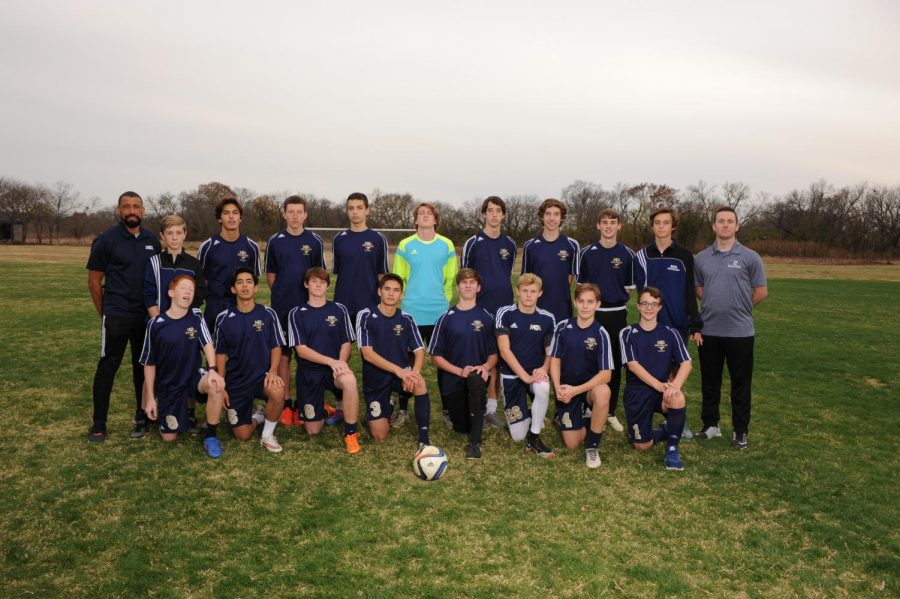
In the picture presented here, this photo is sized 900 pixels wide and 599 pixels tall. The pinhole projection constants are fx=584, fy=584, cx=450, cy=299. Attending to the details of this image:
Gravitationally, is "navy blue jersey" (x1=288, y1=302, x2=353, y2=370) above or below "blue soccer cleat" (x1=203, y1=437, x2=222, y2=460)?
above

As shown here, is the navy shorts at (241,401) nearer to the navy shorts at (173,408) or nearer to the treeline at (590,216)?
the navy shorts at (173,408)

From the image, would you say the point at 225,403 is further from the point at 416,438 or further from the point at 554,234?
the point at 554,234

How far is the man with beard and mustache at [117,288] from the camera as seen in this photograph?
5.00 m

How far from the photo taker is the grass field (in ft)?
10.2

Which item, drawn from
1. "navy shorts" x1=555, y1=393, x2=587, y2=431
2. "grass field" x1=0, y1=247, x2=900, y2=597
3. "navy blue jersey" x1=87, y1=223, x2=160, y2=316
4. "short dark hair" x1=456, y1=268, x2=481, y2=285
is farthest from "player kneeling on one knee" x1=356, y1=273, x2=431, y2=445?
"navy blue jersey" x1=87, y1=223, x2=160, y2=316

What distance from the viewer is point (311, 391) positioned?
525cm

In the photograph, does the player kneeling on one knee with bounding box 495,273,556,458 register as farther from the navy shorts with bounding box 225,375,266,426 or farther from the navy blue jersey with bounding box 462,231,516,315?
the navy shorts with bounding box 225,375,266,426

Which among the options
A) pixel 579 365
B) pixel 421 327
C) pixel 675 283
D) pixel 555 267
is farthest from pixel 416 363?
pixel 675 283

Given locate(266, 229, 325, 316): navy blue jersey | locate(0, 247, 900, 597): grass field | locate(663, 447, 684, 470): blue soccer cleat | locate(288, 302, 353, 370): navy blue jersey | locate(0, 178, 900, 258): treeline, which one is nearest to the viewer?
locate(0, 247, 900, 597): grass field

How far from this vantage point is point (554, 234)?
5.65 meters

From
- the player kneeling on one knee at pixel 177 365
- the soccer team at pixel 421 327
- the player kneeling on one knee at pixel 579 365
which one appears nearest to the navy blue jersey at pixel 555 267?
the soccer team at pixel 421 327

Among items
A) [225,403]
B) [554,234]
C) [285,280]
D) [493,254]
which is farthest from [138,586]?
[554,234]

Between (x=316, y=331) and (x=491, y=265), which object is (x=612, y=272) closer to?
(x=491, y=265)

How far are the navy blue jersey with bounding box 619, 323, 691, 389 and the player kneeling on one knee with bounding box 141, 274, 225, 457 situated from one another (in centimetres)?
345
